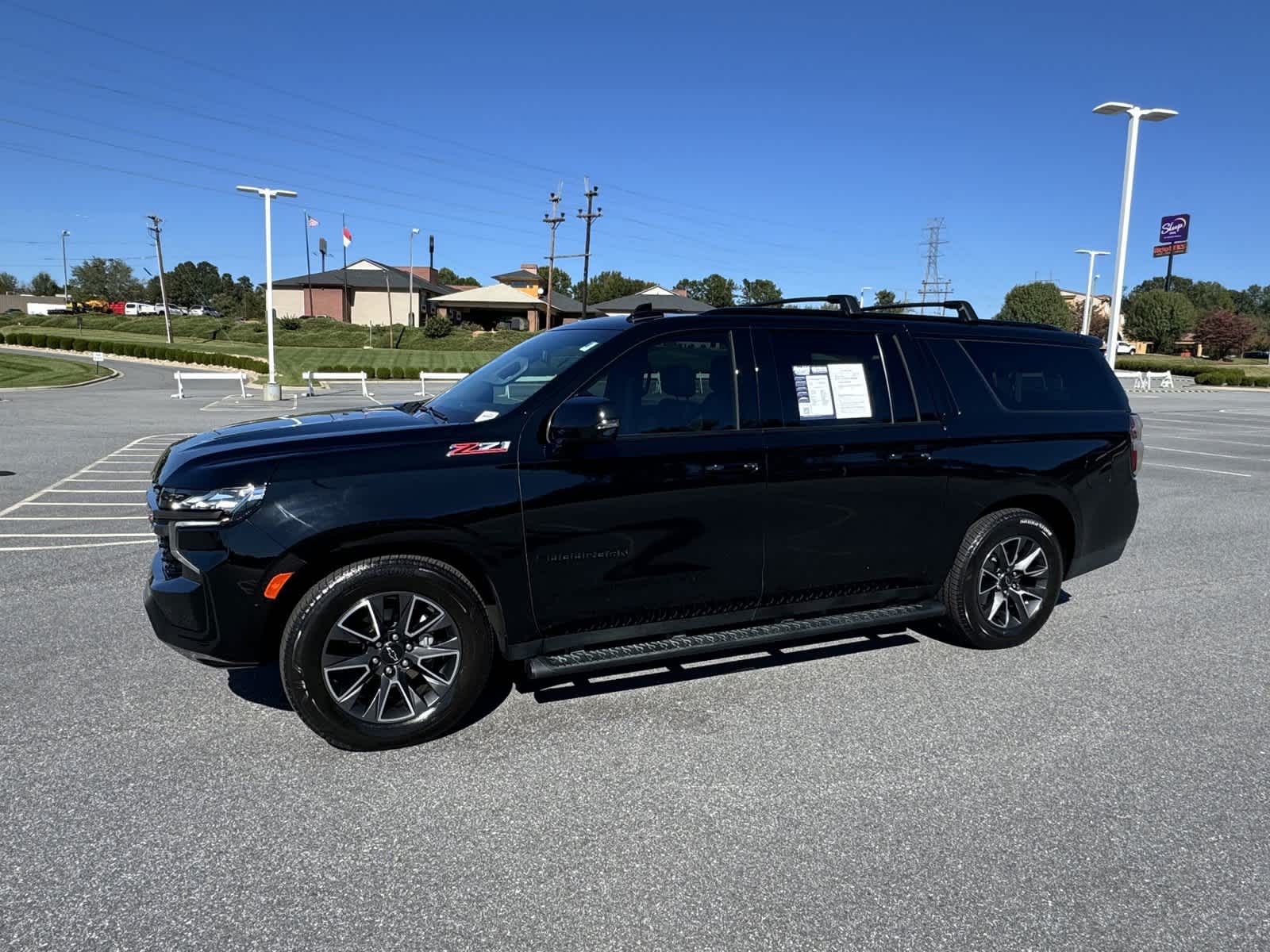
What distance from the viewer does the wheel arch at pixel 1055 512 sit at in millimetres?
5086

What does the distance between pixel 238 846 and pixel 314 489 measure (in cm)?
135

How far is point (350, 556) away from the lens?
366cm

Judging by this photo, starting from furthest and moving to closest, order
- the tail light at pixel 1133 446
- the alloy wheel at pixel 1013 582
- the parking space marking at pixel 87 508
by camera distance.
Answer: the parking space marking at pixel 87 508 → the tail light at pixel 1133 446 → the alloy wheel at pixel 1013 582

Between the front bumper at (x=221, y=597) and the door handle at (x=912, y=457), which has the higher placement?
the door handle at (x=912, y=457)

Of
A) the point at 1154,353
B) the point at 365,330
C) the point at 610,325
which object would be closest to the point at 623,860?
the point at 610,325

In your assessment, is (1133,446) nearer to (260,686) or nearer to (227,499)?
(227,499)

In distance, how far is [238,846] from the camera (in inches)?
118

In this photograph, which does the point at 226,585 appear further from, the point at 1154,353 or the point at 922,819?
the point at 1154,353

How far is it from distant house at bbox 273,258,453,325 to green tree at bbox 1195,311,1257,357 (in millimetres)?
74793

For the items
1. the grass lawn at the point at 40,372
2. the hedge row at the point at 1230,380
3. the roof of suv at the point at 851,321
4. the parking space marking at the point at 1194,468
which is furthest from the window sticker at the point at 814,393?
the hedge row at the point at 1230,380

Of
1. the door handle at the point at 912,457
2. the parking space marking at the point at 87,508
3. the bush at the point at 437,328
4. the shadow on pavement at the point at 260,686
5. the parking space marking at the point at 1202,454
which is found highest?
the bush at the point at 437,328

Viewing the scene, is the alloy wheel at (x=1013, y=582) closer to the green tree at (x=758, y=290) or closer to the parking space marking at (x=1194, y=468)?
the parking space marking at (x=1194, y=468)

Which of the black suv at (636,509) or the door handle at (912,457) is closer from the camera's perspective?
the black suv at (636,509)

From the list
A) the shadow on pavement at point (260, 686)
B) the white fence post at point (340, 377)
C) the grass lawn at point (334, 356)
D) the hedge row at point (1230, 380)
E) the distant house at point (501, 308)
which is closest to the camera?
the shadow on pavement at point (260, 686)
